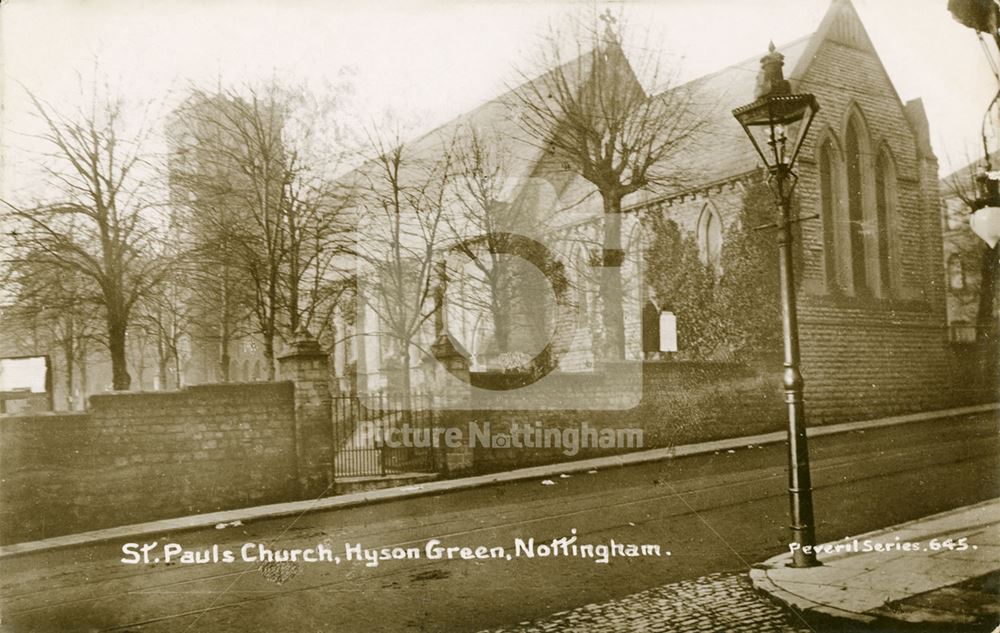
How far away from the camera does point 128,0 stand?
257 inches

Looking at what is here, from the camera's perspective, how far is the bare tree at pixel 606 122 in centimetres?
1470

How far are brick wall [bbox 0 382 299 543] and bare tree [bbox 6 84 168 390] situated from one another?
1151 mm

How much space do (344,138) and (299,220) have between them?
76.1 inches

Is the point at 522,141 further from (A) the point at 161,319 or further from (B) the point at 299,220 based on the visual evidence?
(A) the point at 161,319

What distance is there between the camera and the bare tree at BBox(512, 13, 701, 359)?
14.7 meters

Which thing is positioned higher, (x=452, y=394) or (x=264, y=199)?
(x=264, y=199)

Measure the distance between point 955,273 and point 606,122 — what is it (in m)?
7.59

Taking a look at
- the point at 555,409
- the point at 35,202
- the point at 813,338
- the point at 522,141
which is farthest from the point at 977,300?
the point at 35,202

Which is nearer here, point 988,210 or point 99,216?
point 988,210

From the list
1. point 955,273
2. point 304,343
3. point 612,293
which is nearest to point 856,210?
point 955,273

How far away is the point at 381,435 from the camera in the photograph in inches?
512

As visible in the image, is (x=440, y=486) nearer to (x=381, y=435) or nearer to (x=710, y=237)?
(x=381, y=435)

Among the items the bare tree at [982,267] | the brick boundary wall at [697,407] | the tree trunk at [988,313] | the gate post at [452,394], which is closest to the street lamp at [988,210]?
the bare tree at [982,267]

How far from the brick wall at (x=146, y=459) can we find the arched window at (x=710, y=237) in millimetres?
11077
